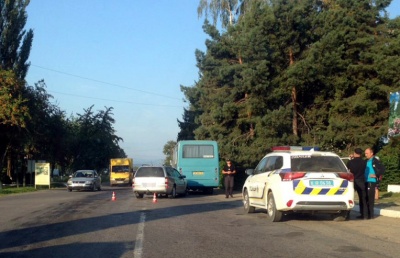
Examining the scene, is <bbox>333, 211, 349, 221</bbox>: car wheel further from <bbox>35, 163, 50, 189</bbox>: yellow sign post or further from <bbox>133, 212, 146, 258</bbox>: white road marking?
<bbox>35, 163, 50, 189</bbox>: yellow sign post

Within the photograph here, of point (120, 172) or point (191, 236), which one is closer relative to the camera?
point (191, 236)

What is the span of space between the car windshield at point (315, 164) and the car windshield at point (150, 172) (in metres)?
12.8

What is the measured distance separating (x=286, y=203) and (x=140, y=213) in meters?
5.59

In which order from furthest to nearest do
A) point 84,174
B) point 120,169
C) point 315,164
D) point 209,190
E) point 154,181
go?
point 120,169
point 84,174
point 209,190
point 154,181
point 315,164

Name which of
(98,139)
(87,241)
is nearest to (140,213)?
(87,241)

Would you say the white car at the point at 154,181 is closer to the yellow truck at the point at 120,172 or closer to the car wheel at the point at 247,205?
the car wheel at the point at 247,205

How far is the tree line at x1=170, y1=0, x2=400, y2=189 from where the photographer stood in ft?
125

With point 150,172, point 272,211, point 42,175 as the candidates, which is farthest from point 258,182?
point 42,175

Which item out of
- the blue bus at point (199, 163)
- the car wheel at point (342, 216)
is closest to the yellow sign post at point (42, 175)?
the blue bus at point (199, 163)

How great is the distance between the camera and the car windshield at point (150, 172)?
2711 cm

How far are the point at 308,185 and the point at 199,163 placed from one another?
60.3ft

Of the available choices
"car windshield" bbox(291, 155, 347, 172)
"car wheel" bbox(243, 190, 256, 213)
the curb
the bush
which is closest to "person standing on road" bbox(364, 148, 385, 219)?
the curb

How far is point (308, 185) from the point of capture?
570 inches

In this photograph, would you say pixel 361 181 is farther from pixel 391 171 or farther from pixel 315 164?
pixel 391 171
